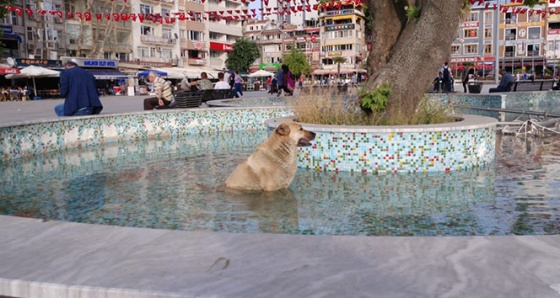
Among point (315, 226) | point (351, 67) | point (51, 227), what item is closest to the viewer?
point (51, 227)

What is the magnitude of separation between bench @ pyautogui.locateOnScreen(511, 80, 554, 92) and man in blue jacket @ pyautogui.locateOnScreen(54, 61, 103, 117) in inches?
583

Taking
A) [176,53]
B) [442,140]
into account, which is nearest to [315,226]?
[442,140]

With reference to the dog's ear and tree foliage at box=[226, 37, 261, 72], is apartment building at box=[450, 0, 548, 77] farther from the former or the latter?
the dog's ear

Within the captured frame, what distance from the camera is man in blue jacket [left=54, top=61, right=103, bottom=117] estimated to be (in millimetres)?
10078

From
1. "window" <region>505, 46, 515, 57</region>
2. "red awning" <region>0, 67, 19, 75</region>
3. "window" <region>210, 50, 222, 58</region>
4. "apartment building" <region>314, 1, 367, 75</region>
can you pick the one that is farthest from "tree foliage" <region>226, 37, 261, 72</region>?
"red awning" <region>0, 67, 19, 75</region>

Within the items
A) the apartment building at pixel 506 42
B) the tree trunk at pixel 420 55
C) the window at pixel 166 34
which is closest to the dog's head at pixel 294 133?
the tree trunk at pixel 420 55

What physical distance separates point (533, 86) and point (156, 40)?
1943 inches

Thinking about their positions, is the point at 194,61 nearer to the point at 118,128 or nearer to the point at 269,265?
the point at 118,128

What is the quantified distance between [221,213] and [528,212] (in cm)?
279

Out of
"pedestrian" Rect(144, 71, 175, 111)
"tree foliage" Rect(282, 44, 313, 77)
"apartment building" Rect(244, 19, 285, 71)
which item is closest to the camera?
"pedestrian" Rect(144, 71, 175, 111)

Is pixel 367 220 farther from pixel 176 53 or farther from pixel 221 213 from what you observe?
pixel 176 53

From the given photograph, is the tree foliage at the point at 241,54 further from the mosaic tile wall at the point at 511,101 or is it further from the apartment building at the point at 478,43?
the mosaic tile wall at the point at 511,101

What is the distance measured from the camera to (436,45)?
7.46 meters

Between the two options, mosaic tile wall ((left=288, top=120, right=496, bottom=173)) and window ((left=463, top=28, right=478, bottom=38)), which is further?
window ((left=463, top=28, right=478, bottom=38))
